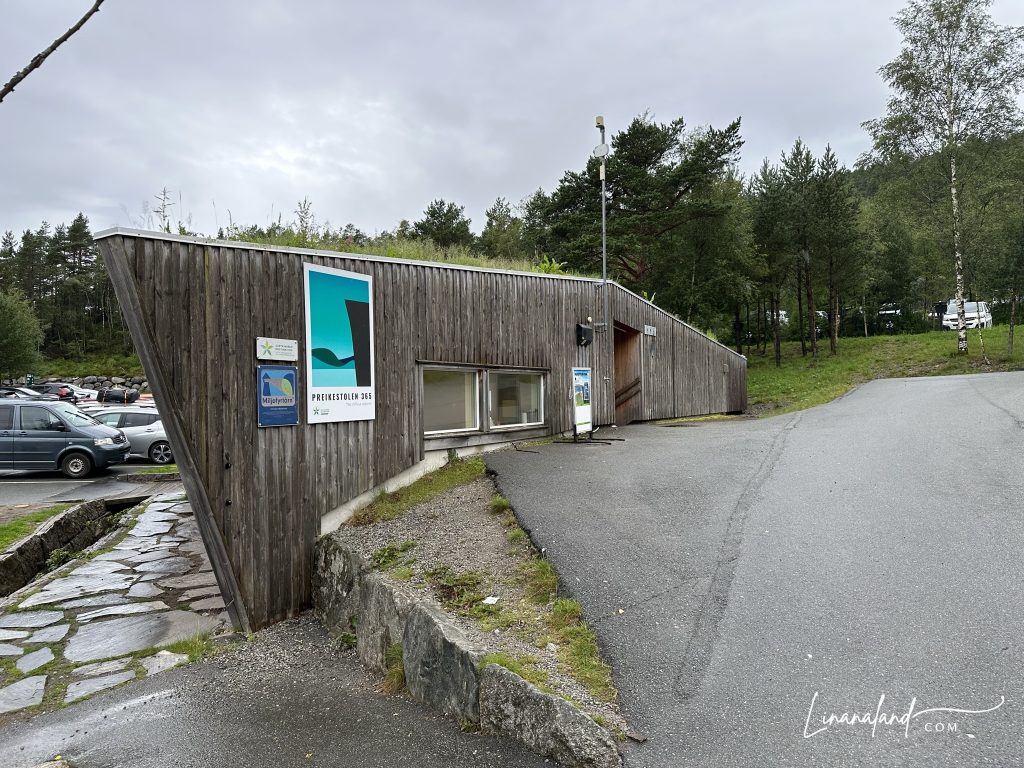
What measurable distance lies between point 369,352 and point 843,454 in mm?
7023

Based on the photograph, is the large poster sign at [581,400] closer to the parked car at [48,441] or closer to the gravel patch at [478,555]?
the gravel patch at [478,555]

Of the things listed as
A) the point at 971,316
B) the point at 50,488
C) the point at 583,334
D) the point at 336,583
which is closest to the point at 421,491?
the point at 336,583

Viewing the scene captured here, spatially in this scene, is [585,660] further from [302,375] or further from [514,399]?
[514,399]

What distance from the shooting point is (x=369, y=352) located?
775 cm

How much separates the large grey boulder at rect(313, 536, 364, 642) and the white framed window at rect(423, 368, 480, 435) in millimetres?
2803

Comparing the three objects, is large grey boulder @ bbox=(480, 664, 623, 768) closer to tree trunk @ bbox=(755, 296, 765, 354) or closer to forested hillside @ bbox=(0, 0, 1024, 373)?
forested hillside @ bbox=(0, 0, 1024, 373)

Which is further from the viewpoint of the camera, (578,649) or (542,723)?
(578,649)

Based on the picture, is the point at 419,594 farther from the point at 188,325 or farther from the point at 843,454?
the point at 843,454

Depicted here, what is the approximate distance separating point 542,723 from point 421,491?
5.02m

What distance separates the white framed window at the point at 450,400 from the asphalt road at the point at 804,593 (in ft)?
3.70

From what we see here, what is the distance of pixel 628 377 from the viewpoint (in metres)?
14.7

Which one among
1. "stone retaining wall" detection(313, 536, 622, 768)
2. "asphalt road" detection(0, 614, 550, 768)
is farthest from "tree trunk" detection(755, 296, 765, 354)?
"asphalt road" detection(0, 614, 550, 768)

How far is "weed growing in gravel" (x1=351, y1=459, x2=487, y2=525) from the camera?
24.0 ft

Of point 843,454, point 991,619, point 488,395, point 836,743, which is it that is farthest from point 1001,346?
point 836,743
